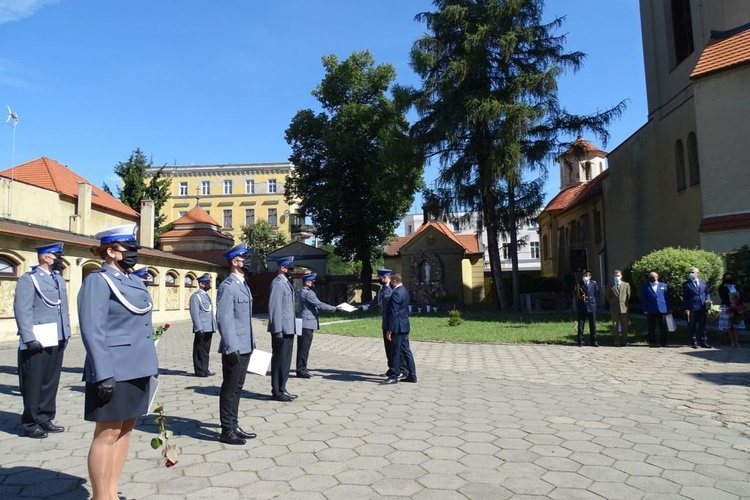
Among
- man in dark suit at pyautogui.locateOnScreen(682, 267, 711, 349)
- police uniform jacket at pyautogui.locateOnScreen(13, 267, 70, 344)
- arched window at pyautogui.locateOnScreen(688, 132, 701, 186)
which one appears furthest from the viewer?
arched window at pyautogui.locateOnScreen(688, 132, 701, 186)

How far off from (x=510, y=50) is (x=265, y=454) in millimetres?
24421

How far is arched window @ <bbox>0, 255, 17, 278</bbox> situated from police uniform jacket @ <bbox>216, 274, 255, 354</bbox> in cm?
1667

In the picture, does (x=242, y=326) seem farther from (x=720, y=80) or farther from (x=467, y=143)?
(x=467, y=143)

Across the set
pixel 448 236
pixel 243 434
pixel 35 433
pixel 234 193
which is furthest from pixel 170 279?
pixel 234 193

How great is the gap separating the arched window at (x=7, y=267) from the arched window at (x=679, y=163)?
2602cm

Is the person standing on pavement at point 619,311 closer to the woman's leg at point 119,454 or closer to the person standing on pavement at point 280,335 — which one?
the person standing on pavement at point 280,335

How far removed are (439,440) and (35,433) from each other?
448 cm

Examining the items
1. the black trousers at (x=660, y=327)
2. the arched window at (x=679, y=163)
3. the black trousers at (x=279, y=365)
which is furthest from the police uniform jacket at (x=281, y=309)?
the arched window at (x=679, y=163)

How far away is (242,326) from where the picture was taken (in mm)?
5992

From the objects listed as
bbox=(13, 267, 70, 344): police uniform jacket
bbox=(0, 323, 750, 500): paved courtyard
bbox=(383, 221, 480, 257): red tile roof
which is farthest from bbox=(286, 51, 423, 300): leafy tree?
bbox=(13, 267, 70, 344): police uniform jacket

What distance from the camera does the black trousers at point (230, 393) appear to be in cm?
560

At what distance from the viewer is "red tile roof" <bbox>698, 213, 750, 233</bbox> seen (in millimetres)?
17266

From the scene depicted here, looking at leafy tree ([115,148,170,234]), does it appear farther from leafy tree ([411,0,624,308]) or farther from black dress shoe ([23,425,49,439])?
black dress shoe ([23,425,49,439])

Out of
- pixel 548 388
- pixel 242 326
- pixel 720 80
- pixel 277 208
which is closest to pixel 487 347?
pixel 548 388
